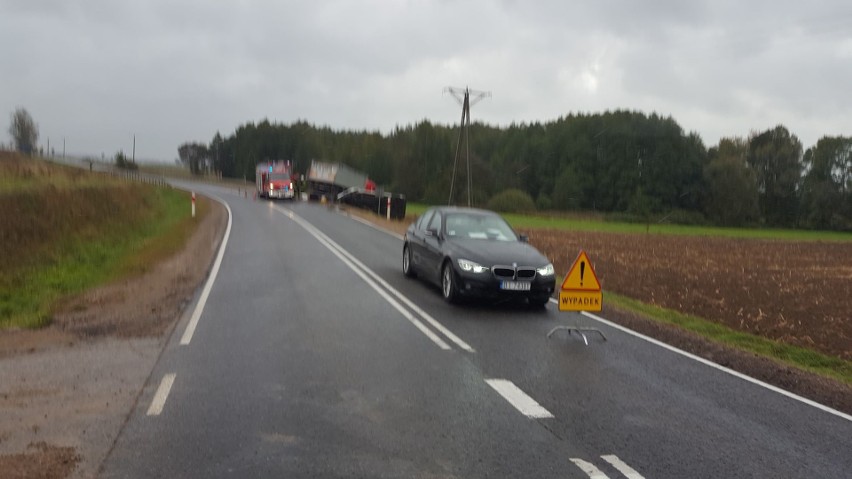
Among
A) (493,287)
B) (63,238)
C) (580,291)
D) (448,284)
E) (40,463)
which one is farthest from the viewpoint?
(63,238)

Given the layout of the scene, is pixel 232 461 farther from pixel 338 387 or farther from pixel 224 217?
pixel 224 217

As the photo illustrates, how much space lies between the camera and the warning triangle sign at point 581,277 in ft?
31.0

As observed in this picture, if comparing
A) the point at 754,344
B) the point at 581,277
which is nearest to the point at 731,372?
the point at 581,277

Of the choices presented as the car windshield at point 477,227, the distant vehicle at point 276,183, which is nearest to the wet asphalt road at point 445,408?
the car windshield at point 477,227

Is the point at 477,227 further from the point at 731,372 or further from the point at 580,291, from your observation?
the point at 731,372

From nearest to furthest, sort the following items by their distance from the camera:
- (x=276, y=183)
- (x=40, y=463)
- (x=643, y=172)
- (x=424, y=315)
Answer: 1. (x=40, y=463)
2. (x=424, y=315)
3. (x=276, y=183)
4. (x=643, y=172)

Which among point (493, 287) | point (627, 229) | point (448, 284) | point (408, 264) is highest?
point (493, 287)

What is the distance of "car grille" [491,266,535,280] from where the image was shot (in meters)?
10.7

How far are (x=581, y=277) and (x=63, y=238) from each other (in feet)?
56.5

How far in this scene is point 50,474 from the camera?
431 cm

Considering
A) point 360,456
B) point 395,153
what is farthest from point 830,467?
point 395,153

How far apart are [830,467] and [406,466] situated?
2996mm

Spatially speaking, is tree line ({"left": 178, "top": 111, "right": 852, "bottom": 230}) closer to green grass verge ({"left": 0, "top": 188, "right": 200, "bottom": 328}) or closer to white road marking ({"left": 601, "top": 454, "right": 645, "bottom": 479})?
green grass verge ({"left": 0, "top": 188, "right": 200, "bottom": 328})

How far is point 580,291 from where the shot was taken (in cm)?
948
